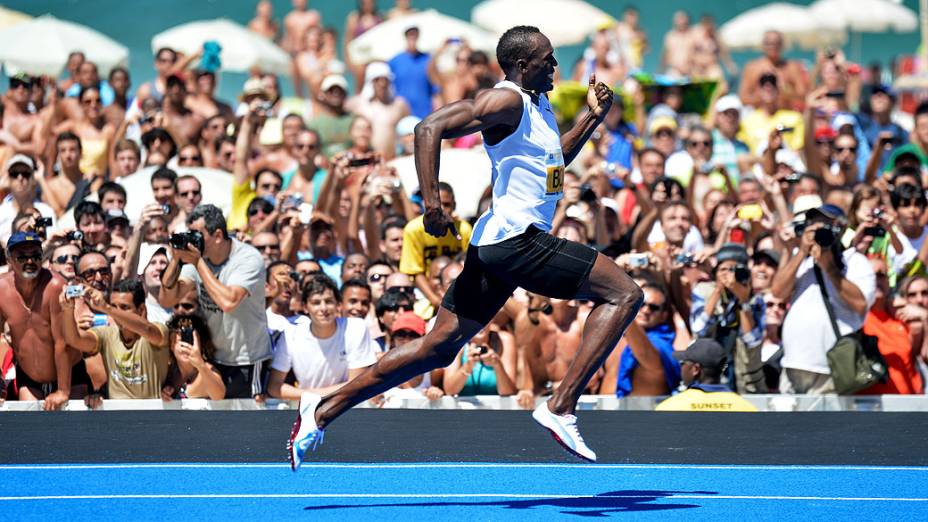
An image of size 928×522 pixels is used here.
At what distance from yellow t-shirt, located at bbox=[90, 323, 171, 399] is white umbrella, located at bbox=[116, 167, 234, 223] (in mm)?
2890

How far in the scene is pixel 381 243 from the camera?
12.2 metres

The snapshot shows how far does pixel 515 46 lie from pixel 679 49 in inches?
621

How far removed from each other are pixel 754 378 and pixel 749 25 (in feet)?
41.1

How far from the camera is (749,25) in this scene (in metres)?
22.1

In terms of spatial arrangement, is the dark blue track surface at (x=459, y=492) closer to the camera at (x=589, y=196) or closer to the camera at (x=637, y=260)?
the camera at (x=637, y=260)

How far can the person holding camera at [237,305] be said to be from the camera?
991cm

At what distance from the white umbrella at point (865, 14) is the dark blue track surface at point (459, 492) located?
16.2 m

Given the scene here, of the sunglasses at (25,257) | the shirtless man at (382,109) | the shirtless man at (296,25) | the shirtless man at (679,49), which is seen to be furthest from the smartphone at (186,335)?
the shirtless man at (679,49)

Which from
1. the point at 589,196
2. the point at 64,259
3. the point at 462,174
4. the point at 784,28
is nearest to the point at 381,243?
the point at 462,174

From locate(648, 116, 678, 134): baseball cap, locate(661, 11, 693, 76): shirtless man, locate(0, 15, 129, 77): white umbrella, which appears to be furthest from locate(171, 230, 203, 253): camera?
locate(661, 11, 693, 76): shirtless man

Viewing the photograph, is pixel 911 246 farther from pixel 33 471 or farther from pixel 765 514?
pixel 33 471

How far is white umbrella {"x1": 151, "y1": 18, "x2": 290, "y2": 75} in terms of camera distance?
19.0 m

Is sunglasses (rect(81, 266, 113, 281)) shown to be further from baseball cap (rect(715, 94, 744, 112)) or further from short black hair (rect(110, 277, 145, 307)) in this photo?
baseball cap (rect(715, 94, 744, 112))

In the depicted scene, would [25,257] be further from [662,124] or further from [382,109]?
[662,124]
